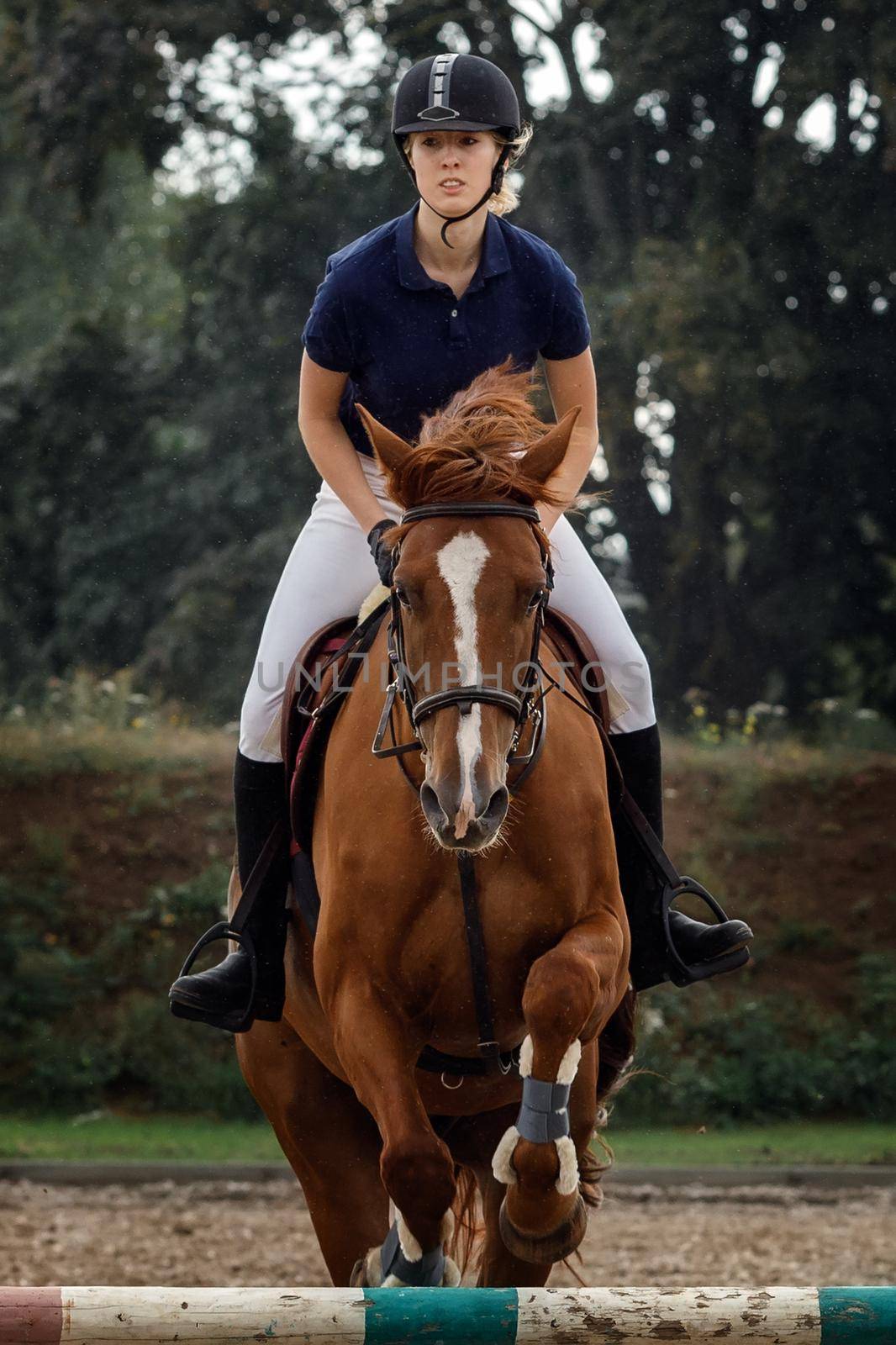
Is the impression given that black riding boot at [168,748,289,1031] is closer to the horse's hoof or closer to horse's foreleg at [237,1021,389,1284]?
horse's foreleg at [237,1021,389,1284]

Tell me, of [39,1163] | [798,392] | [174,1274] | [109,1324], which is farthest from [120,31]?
[109,1324]

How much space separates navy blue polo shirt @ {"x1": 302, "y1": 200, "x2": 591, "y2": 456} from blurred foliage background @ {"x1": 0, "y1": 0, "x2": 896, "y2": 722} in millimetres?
12133

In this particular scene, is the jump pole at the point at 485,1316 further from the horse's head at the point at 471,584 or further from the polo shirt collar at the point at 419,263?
the polo shirt collar at the point at 419,263

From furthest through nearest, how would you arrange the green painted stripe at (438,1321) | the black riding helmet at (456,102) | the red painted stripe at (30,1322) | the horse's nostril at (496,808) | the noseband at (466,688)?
the black riding helmet at (456,102) → the noseband at (466,688) → the horse's nostril at (496,808) → the green painted stripe at (438,1321) → the red painted stripe at (30,1322)

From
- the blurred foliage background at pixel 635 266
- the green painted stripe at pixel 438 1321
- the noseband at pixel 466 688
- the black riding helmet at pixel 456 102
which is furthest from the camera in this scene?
the blurred foliage background at pixel 635 266

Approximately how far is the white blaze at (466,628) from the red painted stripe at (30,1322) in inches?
43.2

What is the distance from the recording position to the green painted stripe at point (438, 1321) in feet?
9.32

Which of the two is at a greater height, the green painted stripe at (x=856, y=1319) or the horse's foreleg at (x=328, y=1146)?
the green painted stripe at (x=856, y=1319)

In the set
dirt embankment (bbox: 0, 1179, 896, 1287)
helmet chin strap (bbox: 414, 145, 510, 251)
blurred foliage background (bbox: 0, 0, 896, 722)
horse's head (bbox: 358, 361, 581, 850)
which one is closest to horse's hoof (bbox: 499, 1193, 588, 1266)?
horse's head (bbox: 358, 361, 581, 850)

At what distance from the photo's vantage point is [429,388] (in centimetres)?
421

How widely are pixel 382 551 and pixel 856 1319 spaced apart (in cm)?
189

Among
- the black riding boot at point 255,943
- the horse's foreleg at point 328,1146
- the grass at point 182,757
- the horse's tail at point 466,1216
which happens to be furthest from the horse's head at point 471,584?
the grass at point 182,757

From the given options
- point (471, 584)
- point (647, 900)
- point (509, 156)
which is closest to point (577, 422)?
point (509, 156)

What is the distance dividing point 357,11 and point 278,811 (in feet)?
53.3
